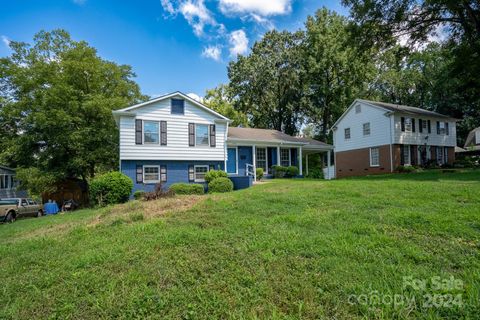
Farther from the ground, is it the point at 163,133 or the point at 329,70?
the point at 329,70

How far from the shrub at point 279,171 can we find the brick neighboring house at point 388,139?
917 centimetres

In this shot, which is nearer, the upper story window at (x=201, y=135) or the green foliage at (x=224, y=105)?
the upper story window at (x=201, y=135)

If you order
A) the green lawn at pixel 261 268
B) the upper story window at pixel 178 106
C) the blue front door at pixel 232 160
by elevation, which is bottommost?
the green lawn at pixel 261 268

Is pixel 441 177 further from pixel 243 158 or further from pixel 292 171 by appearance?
pixel 243 158

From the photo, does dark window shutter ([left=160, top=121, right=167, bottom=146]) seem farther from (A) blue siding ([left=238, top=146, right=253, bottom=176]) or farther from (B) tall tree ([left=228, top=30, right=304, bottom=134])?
(B) tall tree ([left=228, top=30, right=304, bottom=134])

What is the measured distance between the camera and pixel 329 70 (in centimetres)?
3216

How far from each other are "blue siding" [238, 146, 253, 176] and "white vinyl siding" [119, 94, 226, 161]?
1.84 metres

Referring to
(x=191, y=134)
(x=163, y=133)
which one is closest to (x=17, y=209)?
(x=163, y=133)

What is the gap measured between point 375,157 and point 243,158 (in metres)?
12.2

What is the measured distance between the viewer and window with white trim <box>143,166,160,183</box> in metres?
16.0

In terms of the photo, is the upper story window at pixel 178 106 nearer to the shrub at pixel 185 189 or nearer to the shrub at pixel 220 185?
the shrub at pixel 185 189

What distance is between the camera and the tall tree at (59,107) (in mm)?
18484

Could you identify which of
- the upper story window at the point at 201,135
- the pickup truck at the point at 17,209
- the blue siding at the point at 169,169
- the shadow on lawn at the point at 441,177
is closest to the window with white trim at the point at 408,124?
the shadow on lawn at the point at 441,177

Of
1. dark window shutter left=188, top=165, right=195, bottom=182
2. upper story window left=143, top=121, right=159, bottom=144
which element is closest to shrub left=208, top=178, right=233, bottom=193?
dark window shutter left=188, top=165, right=195, bottom=182
